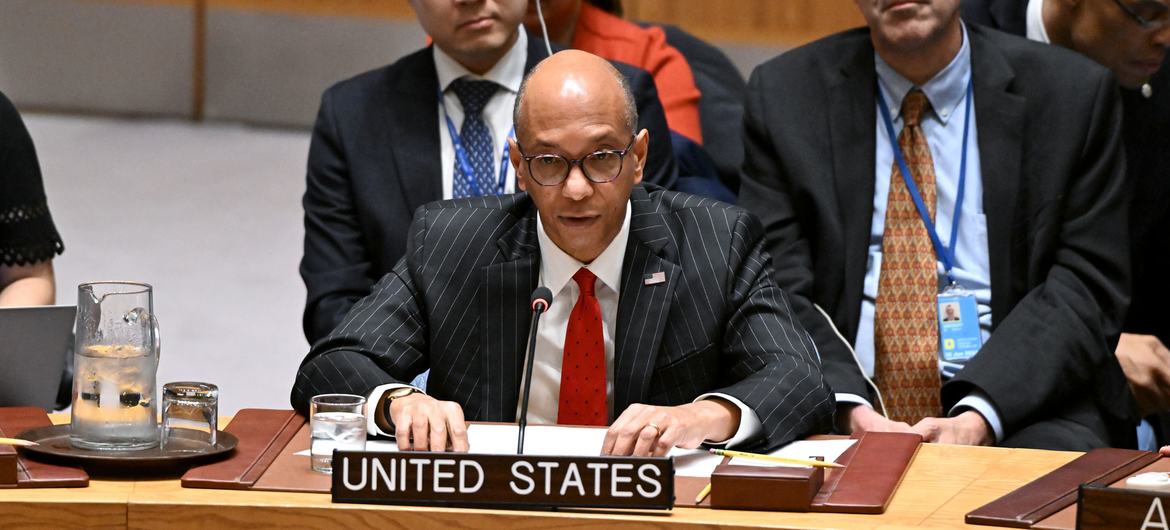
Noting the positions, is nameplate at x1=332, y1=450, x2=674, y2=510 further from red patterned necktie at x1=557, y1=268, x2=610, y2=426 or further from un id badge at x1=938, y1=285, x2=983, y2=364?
un id badge at x1=938, y1=285, x2=983, y2=364

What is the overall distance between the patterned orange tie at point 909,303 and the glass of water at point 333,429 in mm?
1301

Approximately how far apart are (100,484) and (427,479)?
426 mm

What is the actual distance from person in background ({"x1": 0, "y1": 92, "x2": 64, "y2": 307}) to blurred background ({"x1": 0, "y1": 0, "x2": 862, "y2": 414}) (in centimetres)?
272

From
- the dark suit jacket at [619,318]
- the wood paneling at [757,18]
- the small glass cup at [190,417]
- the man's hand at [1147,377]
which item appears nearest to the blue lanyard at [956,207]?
the man's hand at [1147,377]

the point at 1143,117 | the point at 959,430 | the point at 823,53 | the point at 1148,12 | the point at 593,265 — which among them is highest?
the point at 1148,12

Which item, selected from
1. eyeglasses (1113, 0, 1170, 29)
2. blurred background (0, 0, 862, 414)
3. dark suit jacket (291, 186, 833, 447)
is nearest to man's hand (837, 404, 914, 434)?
dark suit jacket (291, 186, 833, 447)

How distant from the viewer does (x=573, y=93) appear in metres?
2.49

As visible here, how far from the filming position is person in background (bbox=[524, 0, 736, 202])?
407 cm

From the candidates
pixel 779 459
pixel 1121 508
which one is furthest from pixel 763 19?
pixel 1121 508

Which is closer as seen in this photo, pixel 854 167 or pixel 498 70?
pixel 854 167

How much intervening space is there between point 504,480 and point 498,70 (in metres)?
1.66

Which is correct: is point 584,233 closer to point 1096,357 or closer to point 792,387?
point 792,387

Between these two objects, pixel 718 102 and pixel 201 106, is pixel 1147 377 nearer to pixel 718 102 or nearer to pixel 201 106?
pixel 718 102

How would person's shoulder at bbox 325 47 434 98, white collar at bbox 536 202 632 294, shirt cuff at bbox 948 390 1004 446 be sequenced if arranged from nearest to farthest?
white collar at bbox 536 202 632 294
shirt cuff at bbox 948 390 1004 446
person's shoulder at bbox 325 47 434 98
